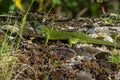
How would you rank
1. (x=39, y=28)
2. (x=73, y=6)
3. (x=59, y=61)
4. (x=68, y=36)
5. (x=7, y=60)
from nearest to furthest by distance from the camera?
(x=7, y=60)
(x=59, y=61)
(x=68, y=36)
(x=39, y=28)
(x=73, y=6)

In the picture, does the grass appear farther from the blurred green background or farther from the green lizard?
the blurred green background

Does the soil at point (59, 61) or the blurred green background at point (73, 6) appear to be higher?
the soil at point (59, 61)

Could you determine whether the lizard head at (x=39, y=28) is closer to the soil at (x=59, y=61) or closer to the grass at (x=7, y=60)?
the soil at (x=59, y=61)

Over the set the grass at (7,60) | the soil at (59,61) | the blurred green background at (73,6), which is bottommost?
the blurred green background at (73,6)

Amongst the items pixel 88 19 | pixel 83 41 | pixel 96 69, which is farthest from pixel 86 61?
pixel 88 19

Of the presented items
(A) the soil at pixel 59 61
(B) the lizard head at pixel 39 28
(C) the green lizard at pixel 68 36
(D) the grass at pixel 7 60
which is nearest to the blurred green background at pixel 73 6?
(B) the lizard head at pixel 39 28

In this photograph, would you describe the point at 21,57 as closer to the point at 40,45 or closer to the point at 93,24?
the point at 40,45

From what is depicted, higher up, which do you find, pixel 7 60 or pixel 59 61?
pixel 7 60

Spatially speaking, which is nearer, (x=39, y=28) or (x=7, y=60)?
(x=7, y=60)

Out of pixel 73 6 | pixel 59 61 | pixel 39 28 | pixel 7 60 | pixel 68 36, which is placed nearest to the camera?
pixel 7 60

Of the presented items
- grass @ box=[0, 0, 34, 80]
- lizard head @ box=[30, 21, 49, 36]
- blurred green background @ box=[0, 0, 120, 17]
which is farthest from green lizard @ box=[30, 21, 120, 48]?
blurred green background @ box=[0, 0, 120, 17]

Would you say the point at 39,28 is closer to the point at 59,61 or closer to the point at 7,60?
the point at 59,61

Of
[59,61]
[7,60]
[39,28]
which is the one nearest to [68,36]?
[39,28]
